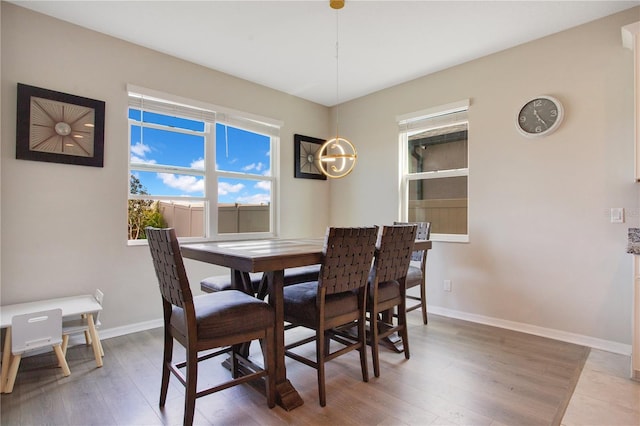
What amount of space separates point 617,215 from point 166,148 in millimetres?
3930

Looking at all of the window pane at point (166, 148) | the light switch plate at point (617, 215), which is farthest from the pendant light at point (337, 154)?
the light switch plate at point (617, 215)

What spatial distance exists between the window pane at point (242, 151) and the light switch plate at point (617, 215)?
132 inches

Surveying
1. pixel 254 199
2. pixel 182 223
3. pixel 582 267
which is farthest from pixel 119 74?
pixel 582 267

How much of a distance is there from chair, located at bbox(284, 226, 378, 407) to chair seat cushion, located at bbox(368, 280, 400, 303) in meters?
0.21

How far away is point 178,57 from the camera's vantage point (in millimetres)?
3330

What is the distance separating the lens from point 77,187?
2.77 meters

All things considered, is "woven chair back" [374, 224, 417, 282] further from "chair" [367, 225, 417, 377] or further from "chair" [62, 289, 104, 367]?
"chair" [62, 289, 104, 367]

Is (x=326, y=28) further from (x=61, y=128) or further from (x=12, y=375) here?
(x=12, y=375)

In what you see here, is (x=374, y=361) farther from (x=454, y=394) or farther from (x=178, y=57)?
(x=178, y=57)

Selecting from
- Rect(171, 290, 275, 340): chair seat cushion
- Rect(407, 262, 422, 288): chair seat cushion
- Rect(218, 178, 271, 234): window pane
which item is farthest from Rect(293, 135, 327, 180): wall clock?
Rect(171, 290, 275, 340): chair seat cushion

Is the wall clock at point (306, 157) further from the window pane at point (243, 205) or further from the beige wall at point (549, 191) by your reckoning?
the beige wall at point (549, 191)

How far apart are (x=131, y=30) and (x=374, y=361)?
10.6 feet

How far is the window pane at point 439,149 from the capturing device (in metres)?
3.60

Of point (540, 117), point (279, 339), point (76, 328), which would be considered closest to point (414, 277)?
point (279, 339)
